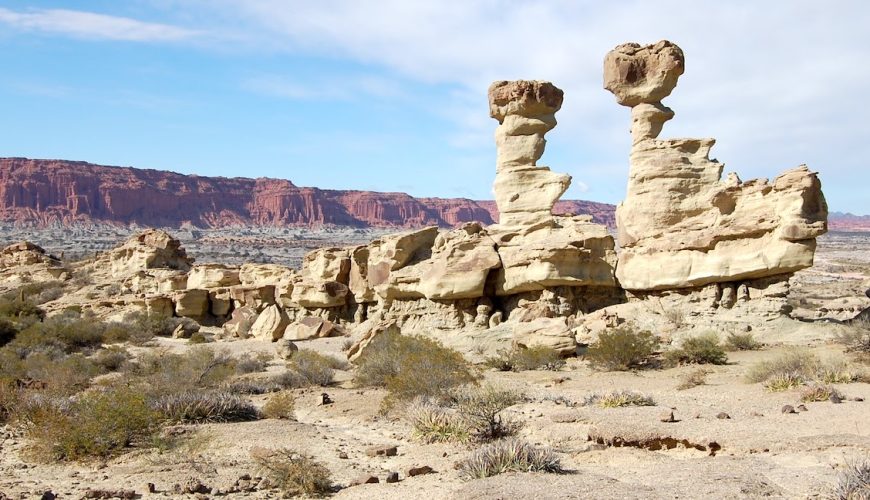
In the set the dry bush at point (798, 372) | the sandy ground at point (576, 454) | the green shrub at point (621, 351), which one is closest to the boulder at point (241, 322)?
Answer: the green shrub at point (621, 351)

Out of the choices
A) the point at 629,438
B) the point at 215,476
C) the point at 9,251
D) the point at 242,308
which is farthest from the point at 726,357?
the point at 9,251

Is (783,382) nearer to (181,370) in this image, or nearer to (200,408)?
(200,408)

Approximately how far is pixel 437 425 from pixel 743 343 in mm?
9242

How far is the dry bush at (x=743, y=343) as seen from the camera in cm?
1602

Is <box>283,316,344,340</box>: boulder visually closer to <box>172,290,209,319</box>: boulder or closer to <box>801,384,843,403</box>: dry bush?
<box>172,290,209,319</box>: boulder

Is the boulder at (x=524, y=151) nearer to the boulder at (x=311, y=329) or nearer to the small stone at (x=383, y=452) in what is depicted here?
the boulder at (x=311, y=329)

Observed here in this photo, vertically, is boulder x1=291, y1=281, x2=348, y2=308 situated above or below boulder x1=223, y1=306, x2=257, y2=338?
above

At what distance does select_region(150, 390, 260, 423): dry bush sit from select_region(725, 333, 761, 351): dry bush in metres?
10.5

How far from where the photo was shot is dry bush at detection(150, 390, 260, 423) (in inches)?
423

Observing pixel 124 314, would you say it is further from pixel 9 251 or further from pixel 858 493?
pixel 858 493

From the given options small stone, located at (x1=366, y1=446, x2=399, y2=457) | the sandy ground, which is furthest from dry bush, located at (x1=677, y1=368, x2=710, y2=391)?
small stone, located at (x1=366, y1=446, x2=399, y2=457)

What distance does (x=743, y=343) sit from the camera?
16.0 meters

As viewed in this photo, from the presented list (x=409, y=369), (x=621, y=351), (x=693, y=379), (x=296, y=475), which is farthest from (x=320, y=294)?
(x=296, y=475)

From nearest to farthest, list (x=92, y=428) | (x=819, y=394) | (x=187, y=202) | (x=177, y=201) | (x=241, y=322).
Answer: (x=92, y=428)
(x=819, y=394)
(x=241, y=322)
(x=177, y=201)
(x=187, y=202)
